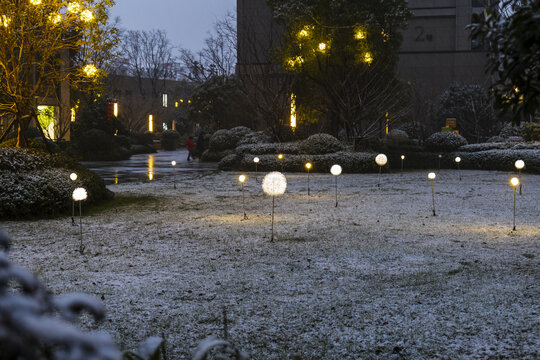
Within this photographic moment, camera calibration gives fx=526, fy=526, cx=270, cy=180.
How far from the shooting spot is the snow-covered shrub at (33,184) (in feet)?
36.3

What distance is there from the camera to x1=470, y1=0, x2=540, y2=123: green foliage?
314 centimetres

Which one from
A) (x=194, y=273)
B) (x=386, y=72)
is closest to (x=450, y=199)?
(x=194, y=273)

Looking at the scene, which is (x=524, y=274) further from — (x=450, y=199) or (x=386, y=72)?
(x=386, y=72)

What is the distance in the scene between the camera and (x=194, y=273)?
22.8 feet

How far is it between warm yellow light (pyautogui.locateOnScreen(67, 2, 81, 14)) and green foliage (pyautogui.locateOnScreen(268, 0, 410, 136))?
14.9 meters

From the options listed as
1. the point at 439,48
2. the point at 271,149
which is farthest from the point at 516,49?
the point at 439,48

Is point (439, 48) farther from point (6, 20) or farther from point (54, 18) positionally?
point (6, 20)

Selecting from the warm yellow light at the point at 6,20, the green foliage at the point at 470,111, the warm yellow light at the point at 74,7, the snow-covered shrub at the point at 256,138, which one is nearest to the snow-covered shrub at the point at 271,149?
the snow-covered shrub at the point at 256,138

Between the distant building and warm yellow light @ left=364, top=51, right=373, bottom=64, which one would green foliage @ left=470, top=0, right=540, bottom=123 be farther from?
the distant building

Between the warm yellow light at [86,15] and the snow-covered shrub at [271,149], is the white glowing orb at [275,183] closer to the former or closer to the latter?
the warm yellow light at [86,15]

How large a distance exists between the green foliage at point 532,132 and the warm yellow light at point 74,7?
896 inches

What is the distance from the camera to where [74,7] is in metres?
13.8

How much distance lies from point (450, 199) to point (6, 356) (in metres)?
14.4

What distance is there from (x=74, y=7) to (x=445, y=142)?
20.7 metres
